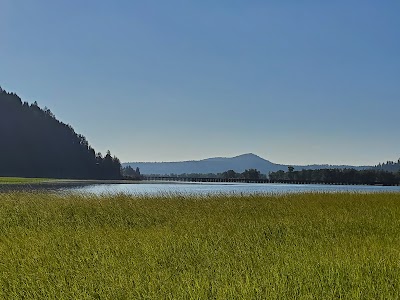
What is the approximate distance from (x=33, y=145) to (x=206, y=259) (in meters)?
185

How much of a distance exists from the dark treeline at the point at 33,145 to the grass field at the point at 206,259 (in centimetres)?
16754

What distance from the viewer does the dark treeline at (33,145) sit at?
172375 millimetres

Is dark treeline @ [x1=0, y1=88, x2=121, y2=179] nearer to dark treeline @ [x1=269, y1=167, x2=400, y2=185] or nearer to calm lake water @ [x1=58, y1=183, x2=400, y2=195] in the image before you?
dark treeline @ [x1=269, y1=167, x2=400, y2=185]

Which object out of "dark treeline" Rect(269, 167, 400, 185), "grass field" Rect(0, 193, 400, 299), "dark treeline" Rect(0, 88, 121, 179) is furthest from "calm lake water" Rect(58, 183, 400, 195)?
"dark treeline" Rect(0, 88, 121, 179)

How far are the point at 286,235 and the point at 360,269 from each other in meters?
4.41

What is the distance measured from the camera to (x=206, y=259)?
8867mm

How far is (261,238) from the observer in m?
11.7

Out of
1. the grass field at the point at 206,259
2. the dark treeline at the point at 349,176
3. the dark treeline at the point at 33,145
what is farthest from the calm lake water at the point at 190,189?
the dark treeline at the point at 33,145

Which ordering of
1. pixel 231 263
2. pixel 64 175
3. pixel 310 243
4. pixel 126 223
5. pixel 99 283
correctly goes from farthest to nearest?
pixel 64 175, pixel 126 223, pixel 310 243, pixel 231 263, pixel 99 283

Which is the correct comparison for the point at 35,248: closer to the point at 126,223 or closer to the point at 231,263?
the point at 231,263

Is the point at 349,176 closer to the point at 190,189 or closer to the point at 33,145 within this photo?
the point at 190,189

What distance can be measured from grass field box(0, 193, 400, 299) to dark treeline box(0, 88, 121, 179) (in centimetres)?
16754

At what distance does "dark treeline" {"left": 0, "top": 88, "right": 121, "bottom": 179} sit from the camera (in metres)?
172

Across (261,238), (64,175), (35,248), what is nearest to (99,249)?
(35,248)
